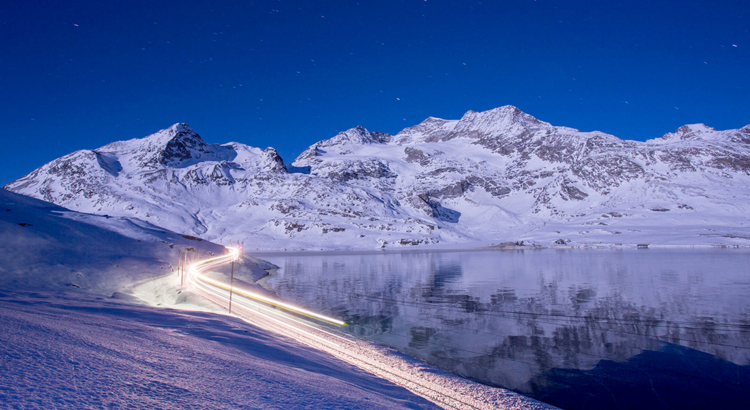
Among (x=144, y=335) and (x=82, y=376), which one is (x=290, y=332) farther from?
(x=82, y=376)

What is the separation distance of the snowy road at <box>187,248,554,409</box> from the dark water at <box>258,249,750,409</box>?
3.83 feet

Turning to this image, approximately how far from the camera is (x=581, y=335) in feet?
49.9

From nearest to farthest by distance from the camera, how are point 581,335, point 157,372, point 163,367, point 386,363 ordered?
point 157,372
point 163,367
point 386,363
point 581,335

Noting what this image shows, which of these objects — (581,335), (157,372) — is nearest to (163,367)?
(157,372)

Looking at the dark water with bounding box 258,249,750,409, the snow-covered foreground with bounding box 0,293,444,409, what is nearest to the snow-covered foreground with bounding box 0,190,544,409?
the snow-covered foreground with bounding box 0,293,444,409

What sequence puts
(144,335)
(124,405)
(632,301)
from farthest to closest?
1. (632,301)
2. (144,335)
3. (124,405)

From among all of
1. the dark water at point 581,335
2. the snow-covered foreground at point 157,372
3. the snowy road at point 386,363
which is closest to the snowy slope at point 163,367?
the snow-covered foreground at point 157,372

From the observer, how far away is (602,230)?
5738 inches

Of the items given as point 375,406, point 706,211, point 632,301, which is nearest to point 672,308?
A: point 632,301

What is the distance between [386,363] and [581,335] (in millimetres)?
8820

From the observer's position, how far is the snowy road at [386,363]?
8484 millimetres

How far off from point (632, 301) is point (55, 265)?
3197 centimetres

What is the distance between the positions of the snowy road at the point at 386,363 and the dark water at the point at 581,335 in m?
1.17

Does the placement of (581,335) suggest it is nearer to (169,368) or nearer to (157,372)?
(169,368)
